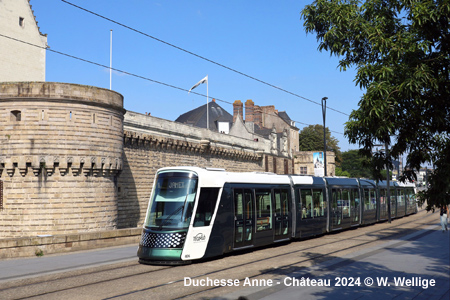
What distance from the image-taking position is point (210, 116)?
7062cm

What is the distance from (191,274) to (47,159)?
12.2 m

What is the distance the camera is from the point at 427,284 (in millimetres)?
10273

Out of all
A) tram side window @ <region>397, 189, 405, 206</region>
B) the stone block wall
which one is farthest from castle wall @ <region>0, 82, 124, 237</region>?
tram side window @ <region>397, 189, 405, 206</region>

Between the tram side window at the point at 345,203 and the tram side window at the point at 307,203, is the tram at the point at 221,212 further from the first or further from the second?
the tram side window at the point at 345,203

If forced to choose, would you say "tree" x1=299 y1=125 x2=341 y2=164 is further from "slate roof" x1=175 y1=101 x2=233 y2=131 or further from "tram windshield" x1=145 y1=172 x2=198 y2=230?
"tram windshield" x1=145 y1=172 x2=198 y2=230

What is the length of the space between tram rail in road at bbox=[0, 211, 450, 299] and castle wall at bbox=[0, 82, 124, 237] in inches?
193

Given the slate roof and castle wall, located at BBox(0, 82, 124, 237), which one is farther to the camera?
the slate roof

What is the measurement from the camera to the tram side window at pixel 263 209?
16.5 metres

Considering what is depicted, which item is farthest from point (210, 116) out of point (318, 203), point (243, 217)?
point (243, 217)

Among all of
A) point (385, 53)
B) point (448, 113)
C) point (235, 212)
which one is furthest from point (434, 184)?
point (235, 212)

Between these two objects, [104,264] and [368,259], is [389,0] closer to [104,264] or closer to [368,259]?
[368,259]

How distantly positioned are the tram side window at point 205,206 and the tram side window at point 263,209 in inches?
99.4

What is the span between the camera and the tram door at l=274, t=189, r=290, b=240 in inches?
699

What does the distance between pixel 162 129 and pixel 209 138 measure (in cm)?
742
